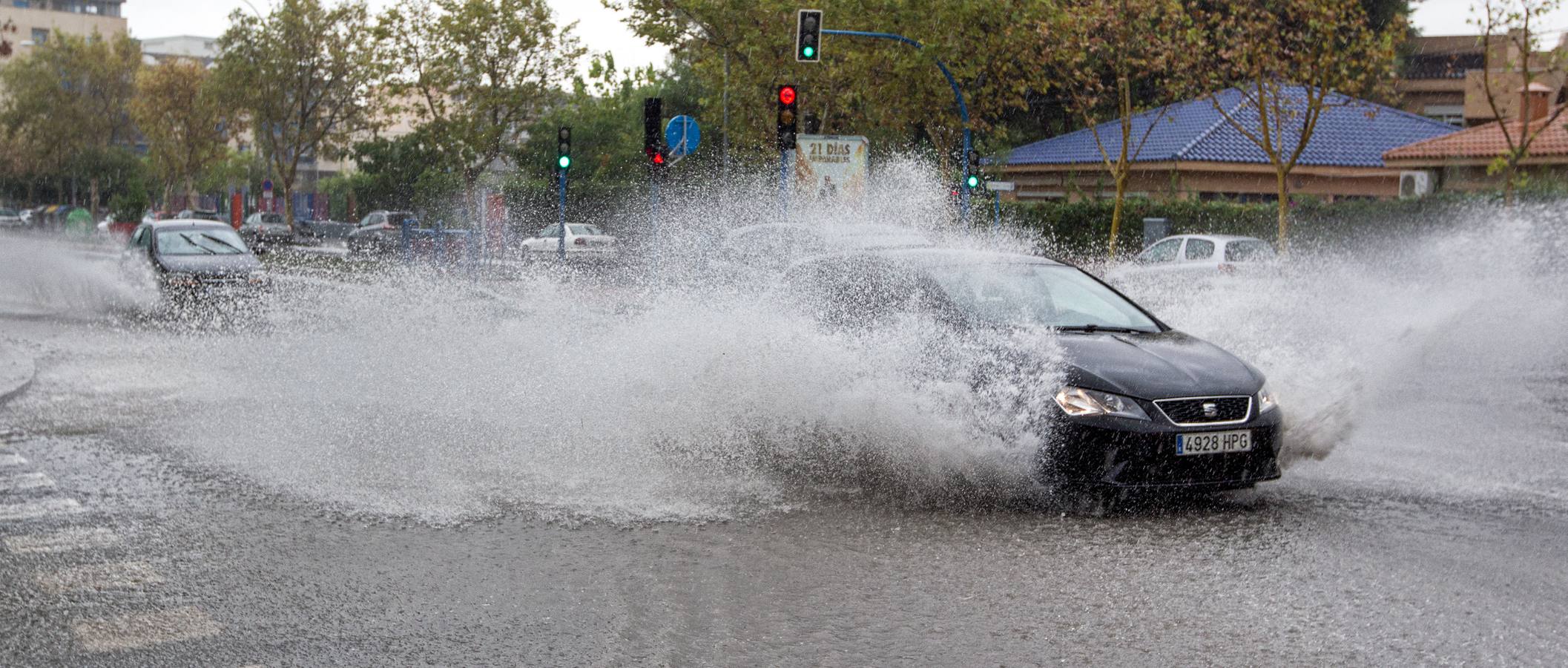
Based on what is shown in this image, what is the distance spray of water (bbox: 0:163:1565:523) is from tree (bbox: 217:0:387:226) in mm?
38511

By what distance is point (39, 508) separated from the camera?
23.1 ft

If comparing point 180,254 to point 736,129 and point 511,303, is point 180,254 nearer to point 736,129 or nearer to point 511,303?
point 511,303

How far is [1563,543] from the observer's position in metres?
6.32

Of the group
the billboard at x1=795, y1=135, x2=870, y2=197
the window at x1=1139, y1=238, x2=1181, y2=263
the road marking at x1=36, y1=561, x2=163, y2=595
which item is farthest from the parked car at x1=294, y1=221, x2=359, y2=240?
the road marking at x1=36, y1=561, x2=163, y2=595

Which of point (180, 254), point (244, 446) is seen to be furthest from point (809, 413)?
point (180, 254)

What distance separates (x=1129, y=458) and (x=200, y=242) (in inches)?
715

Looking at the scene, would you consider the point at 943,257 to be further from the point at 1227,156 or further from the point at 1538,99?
the point at 1538,99

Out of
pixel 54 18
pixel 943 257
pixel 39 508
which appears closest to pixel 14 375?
pixel 39 508

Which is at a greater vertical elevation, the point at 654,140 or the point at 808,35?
the point at 808,35

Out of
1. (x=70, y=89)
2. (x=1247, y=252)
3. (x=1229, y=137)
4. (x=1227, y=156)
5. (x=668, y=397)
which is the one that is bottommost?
(x=668, y=397)

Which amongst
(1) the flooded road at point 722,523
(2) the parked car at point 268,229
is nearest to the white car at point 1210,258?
(1) the flooded road at point 722,523

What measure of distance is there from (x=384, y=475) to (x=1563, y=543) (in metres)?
5.59

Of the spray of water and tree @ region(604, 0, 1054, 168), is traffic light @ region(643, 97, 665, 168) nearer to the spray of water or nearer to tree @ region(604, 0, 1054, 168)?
the spray of water

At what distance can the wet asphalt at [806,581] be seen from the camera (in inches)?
188
